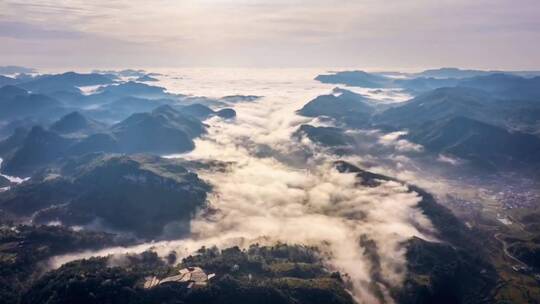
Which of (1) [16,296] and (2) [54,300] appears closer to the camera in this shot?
(2) [54,300]

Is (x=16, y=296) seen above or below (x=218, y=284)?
below

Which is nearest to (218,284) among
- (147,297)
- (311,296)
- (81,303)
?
(147,297)

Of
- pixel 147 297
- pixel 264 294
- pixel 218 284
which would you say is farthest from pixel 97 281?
pixel 264 294

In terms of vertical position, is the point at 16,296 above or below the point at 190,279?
below

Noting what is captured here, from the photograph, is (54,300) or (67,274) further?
(67,274)

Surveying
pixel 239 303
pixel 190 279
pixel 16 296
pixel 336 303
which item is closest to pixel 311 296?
pixel 336 303

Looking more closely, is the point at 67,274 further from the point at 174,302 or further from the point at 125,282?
the point at 174,302

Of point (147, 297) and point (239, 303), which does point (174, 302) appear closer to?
point (147, 297)

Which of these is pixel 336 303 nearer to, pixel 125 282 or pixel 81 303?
pixel 125 282
